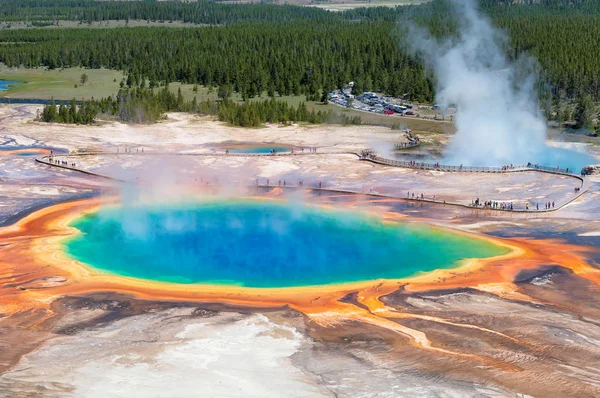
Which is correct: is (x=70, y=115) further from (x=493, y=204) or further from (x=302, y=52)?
(x=302, y=52)

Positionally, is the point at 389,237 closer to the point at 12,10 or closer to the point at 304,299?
the point at 304,299

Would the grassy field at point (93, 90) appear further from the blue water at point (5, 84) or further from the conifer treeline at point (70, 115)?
the conifer treeline at point (70, 115)

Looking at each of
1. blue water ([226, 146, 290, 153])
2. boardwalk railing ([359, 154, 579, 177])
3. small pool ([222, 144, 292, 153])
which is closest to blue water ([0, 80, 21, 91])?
small pool ([222, 144, 292, 153])

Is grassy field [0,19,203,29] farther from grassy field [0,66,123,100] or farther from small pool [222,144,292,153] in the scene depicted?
small pool [222,144,292,153]

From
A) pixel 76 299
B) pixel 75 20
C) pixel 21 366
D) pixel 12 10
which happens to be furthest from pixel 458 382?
pixel 12 10

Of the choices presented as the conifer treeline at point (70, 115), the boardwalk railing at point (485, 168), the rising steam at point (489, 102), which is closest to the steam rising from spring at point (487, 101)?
the rising steam at point (489, 102)

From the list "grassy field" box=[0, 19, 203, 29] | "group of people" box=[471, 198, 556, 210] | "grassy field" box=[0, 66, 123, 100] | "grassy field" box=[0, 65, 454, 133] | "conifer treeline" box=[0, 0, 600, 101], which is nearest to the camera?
"group of people" box=[471, 198, 556, 210]

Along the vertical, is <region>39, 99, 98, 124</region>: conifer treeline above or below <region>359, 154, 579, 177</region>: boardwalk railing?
above
